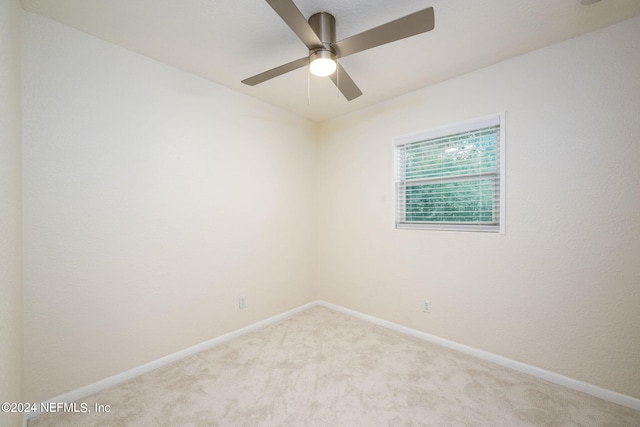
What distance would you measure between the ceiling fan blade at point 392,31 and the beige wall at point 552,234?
1.28 metres

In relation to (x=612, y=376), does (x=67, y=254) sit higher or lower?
higher

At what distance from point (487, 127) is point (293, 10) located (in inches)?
74.5

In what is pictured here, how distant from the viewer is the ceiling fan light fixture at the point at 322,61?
1.56 meters

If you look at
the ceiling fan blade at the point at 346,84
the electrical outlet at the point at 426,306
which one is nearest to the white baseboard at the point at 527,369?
the electrical outlet at the point at 426,306

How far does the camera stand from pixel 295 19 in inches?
50.7

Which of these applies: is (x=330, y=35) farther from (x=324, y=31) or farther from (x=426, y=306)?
(x=426, y=306)

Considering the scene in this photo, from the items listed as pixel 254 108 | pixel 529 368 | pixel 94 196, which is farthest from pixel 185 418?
pixel 254 108

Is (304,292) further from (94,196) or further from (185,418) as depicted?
(94,196)

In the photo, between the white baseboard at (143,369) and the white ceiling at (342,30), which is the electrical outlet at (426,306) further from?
the white ceiling at (342,30)

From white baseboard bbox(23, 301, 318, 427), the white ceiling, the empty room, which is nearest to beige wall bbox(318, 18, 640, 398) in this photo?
the empty room

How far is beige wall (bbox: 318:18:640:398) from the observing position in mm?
1688

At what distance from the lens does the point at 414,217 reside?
2.71 meters

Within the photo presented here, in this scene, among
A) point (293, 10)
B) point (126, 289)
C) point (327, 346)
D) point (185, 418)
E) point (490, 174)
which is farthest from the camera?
point (327, 346)

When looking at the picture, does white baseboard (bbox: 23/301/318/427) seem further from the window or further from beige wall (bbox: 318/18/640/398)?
the window
